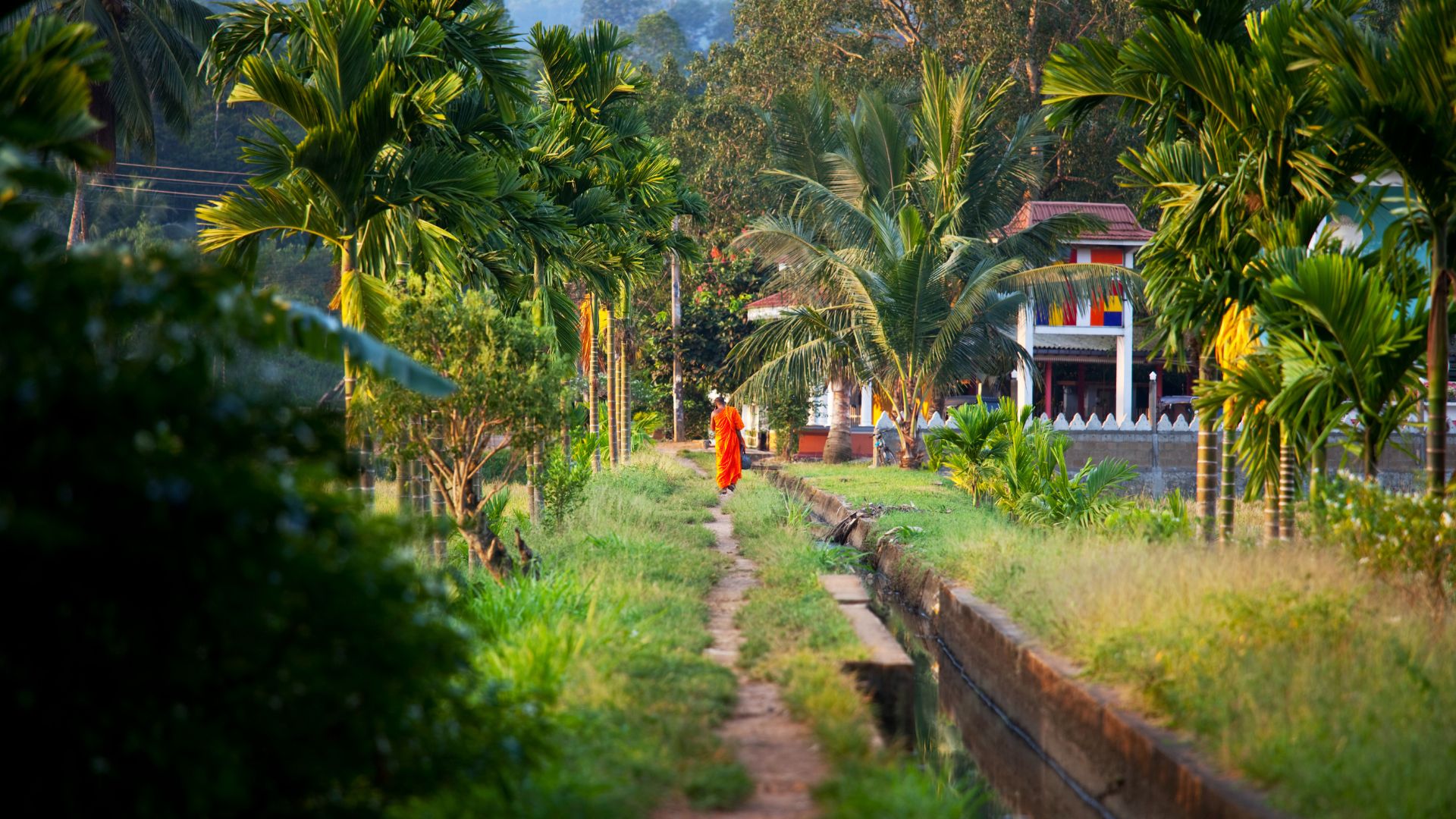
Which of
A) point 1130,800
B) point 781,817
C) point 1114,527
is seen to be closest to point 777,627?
point 1130,800

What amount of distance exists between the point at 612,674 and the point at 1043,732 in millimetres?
3313

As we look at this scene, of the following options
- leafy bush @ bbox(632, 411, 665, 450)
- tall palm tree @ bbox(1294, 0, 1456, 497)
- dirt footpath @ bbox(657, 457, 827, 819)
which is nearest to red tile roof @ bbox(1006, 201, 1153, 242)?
leafy bush @ bbox(632, 411, 665, 450)

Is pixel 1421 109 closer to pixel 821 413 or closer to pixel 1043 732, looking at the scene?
pixel 1043 732

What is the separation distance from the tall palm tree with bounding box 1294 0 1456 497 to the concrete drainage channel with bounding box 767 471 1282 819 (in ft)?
9.44

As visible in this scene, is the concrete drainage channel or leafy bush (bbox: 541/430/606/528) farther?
leafy bush (bbox: 541/430/606/528)

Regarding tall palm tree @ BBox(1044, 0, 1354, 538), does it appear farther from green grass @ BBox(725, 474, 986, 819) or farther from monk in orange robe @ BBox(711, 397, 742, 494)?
monk in orange robe @ BBox(711, 397, 742, 494)

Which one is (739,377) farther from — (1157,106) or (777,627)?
(777,627)

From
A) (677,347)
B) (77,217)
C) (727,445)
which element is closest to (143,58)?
(77,217)

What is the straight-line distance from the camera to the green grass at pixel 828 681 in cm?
490

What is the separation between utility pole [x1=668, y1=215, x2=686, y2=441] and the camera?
34.8 metres

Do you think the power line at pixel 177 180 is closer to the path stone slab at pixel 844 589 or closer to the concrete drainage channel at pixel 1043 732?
the concrete drainage channel at pixel 1043 732

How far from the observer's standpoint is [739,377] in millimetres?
31031

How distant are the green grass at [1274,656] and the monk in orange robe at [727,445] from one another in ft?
33.1

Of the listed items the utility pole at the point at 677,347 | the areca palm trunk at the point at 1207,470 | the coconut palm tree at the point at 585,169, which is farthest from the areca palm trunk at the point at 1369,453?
the utility pole at the point at 677,347
